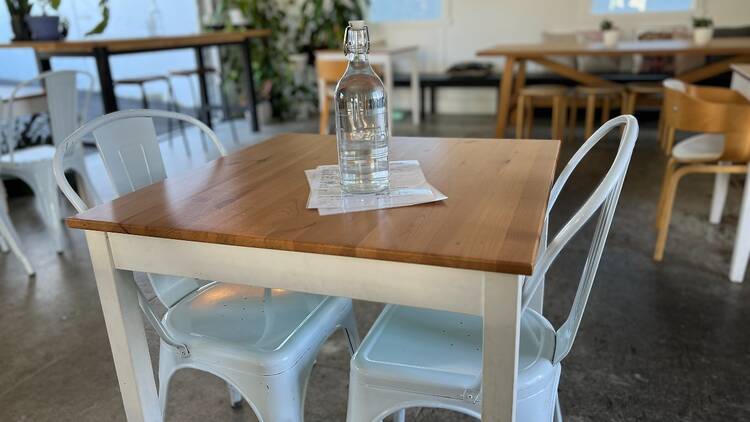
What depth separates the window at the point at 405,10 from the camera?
6.48 metres

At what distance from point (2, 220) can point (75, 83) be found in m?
0.75

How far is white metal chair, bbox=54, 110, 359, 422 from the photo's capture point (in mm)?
1193

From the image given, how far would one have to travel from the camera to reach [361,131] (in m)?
1.18

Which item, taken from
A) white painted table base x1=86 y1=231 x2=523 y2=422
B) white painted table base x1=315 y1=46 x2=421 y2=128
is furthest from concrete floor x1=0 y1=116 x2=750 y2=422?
white painted table base x1=315 y1=46 x2=421 y2=128

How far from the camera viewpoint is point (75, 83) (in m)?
2.88

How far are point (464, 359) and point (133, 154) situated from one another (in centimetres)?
96

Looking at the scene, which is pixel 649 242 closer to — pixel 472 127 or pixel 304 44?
pixel 472 127

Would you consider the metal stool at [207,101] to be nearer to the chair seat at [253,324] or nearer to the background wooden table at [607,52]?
the background wooden table at [607,52]

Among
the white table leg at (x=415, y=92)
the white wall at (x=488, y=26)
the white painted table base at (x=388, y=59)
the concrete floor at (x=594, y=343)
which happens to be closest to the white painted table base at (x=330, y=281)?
the concrete floor at (x=594, y=343)

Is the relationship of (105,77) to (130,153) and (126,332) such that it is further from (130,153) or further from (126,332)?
(126,332)

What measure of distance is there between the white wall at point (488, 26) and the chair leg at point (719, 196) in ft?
11.4

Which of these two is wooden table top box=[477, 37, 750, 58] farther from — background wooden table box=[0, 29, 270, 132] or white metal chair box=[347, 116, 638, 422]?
white metal chair box=[347, 116, 638, 422]

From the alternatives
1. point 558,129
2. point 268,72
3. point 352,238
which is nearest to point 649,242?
point 558,129

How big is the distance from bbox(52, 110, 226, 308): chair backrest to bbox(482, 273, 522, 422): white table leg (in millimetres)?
863
